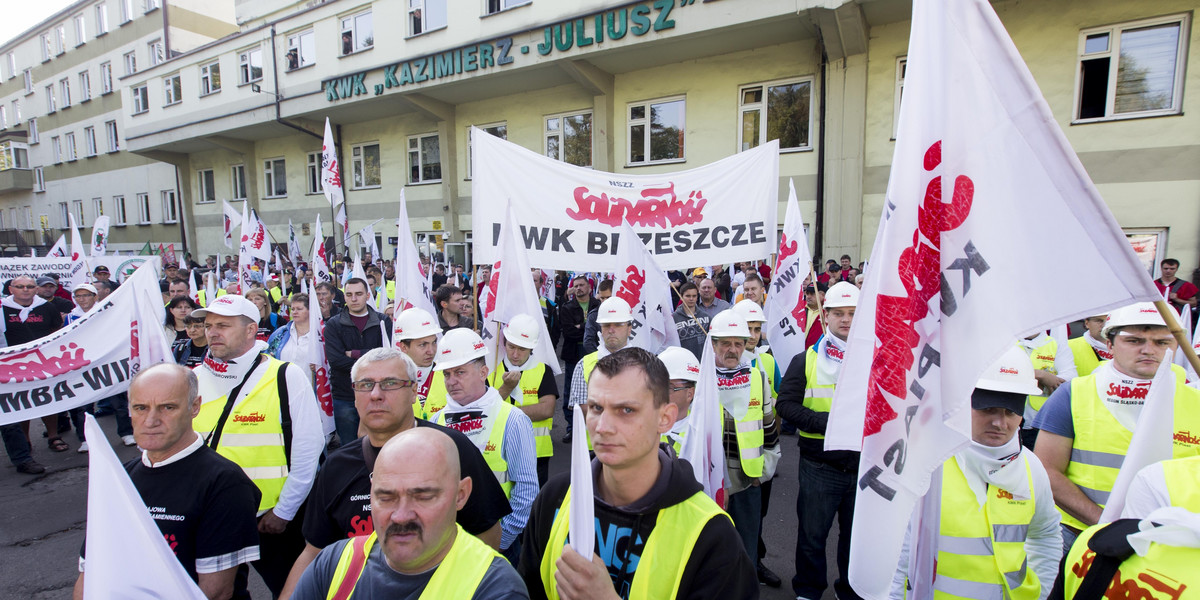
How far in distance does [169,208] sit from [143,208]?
263cm

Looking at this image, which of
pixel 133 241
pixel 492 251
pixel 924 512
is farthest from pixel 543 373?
pixel 133 241

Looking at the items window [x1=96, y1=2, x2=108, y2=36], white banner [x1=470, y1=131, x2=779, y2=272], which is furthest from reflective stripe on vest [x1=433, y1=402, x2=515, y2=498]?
window [x1=96, y1=2, x2=108, y2=36]

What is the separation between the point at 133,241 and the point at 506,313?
35.1 m

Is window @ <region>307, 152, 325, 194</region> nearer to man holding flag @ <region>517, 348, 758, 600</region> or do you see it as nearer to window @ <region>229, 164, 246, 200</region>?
window @ <region>229, 164, 246, 200</region>

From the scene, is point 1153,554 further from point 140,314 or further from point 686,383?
point 140,314

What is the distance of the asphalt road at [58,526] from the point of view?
4.01 m

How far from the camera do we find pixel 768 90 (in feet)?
45.0

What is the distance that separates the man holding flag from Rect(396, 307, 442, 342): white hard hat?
2.60 meters

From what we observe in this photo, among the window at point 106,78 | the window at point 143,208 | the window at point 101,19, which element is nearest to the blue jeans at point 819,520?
the window at point 143,208

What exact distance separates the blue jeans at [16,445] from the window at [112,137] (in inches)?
1277

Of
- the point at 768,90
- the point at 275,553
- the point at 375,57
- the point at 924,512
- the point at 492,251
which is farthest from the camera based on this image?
the point at 375,57

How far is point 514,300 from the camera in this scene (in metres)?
4.62

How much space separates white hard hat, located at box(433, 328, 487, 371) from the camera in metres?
3.25

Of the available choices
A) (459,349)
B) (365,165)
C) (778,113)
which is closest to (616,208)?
(459,349)
